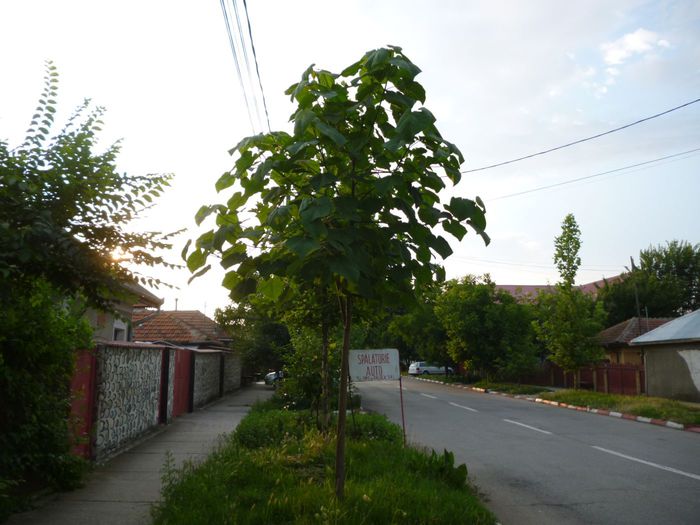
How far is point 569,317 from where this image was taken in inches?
994

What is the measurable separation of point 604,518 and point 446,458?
1753mm

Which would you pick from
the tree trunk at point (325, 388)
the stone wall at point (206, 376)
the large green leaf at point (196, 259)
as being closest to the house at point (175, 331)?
the stone wall at point (206, 376)

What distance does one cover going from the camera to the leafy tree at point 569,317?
24969 mm

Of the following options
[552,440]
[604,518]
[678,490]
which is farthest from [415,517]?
[552,440]

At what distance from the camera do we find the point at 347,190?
4672mm

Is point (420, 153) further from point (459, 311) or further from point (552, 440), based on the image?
point (459, 311)

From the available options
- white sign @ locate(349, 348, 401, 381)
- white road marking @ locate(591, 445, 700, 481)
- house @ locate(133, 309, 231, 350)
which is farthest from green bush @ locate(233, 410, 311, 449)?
house @ locate(133, 309, 231, 350)

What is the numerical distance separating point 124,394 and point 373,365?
471cm

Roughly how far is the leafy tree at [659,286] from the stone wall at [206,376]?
28.8 m

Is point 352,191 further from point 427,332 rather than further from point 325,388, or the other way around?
point 427,332

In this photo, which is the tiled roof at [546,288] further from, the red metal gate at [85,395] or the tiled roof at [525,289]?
the red metal gate at [85,395]

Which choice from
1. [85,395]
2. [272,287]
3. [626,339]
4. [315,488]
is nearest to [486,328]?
[626,339]

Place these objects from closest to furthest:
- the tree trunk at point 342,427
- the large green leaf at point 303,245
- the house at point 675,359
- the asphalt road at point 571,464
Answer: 1. the large green leaf at point 303,245
2. the tree trunk at point 342,427
3. the asphalt road at point 571,464
4. the house at point 675,359

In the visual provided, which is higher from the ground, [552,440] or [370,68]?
[370,68]
